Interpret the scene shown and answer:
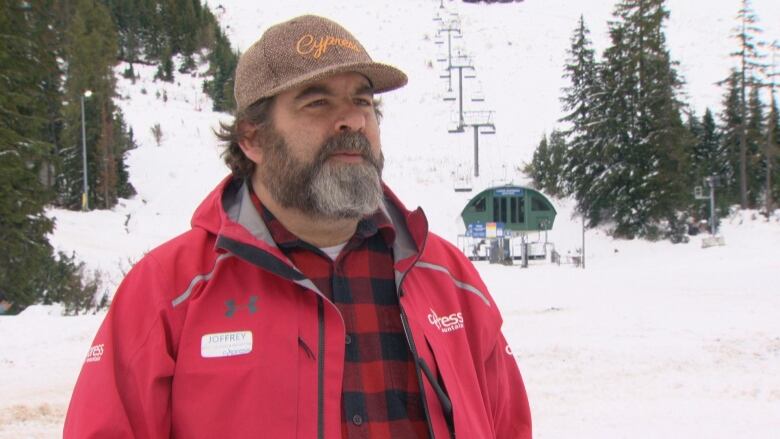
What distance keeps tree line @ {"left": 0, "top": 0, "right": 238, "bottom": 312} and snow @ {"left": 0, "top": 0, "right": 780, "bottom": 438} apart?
1.79m

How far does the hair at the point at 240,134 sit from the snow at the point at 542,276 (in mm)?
494

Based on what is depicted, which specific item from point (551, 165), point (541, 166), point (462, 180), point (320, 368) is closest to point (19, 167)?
point (320, 368)

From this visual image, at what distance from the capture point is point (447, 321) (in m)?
2.21

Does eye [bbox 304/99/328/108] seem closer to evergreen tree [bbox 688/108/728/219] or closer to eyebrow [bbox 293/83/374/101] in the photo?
eyebrow [bbox 293/83/374/101]

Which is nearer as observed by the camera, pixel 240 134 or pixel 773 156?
pixel 240 134

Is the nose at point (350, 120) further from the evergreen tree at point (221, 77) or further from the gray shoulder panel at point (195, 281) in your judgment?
the evergreen tree at point (221, 77)

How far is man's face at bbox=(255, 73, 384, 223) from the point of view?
2.10m

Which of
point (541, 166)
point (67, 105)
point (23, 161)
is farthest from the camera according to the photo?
point (541, 166)

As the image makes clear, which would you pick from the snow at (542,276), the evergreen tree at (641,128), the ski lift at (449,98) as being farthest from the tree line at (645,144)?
the ski lift at (449,98)

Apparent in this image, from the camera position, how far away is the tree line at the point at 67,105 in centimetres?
1504

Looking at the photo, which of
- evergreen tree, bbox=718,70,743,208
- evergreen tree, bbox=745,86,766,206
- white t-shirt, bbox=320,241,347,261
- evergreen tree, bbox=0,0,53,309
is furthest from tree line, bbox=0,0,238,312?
evergreen tree, bbox=718,70,743,208

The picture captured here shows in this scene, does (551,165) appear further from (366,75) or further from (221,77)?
(366,75)

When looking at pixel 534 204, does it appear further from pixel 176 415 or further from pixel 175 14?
pixel 175 14

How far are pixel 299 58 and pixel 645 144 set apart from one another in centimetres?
3287
